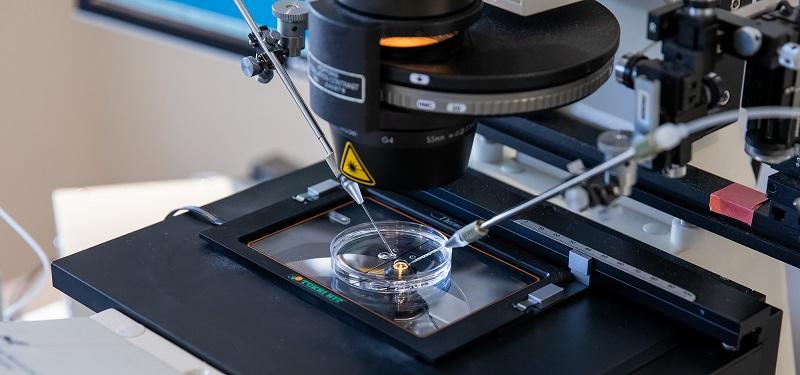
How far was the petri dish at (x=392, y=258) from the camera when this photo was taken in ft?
3.96

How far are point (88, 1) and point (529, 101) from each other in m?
1.03

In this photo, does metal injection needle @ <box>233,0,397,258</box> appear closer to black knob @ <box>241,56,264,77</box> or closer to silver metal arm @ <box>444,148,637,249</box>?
black knob @ <box>241,56,264,77</box>

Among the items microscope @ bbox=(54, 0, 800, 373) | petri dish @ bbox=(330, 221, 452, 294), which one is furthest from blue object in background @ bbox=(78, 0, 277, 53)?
petri dish @ bbox=(330, 221, 452, 294)

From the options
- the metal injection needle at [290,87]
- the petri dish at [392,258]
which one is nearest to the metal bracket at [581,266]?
the petri dish at [392,258]

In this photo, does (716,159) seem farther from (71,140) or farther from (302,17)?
(71,140)

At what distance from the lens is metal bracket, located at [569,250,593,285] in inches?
47.7

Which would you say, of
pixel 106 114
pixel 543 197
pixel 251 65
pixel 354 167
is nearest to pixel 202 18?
pixel 251 65

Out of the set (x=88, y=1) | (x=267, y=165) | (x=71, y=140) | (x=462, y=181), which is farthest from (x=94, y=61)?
(x=462, y=181)

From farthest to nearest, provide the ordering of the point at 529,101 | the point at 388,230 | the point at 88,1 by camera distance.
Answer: the point at 88,1 → the point at 388,230 → the point at 529,101

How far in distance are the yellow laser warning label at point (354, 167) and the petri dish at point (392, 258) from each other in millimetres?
154

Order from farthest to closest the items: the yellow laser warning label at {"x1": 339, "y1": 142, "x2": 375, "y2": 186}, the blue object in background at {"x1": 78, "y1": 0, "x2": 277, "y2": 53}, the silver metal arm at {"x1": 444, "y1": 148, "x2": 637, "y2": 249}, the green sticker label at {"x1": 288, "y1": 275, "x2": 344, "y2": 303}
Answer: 1. the blue object in background at {"x1": 78, "y1": 0, "x2": 277, "y2": 53}
2. the green sticker label at {"x1": 288, "y1": 275, "x2": 344, "y2": 303}
3. the yellow laser warning label at {"x1": 339, "y1": 142, "x2": 375, "y2": 186}
4. the silver metal arm at {"x1": 444, "y1": 148, "x2": 637, "y2": 249}

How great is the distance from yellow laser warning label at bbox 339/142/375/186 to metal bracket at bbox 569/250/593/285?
252 millimetres

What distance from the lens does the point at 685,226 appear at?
133 cm

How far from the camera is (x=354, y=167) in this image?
108 centimetres
